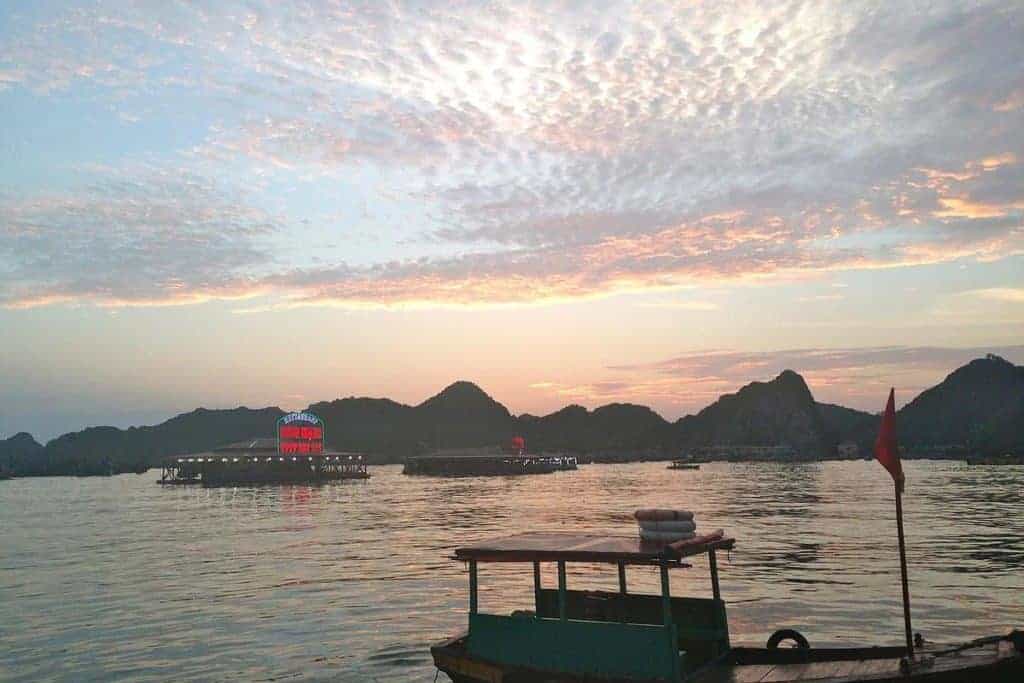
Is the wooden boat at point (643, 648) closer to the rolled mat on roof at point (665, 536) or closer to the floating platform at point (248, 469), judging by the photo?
the rolled mat on roof at point (665, 536)

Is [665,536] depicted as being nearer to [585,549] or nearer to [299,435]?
[585,549]

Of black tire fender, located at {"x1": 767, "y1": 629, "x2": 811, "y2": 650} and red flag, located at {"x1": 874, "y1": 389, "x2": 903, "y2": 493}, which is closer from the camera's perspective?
red flag, located at {"x1": 874, "y1": 389, "x2": 903, "y2": 493}

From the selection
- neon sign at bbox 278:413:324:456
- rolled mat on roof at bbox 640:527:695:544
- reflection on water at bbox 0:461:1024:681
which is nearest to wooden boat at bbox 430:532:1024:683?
rolled mat on roof at bbox 640:527:695:544

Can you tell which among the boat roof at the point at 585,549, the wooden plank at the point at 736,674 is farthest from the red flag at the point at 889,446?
the wooden plank at the point at 736,674

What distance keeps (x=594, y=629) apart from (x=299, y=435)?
170 metres

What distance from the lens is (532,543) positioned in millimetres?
17531

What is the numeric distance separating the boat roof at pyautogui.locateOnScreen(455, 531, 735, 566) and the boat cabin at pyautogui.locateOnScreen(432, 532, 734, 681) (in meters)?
0.02

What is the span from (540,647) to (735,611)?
18471 millimetres

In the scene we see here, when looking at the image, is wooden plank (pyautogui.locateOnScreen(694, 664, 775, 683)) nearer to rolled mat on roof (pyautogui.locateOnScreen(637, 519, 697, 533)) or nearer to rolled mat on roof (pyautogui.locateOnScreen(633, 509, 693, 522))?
rolled mat on roof (pyautogui.locateOnScreen(637, 519, 697, 533))

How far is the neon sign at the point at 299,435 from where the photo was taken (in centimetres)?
17538

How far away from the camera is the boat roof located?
14734mm

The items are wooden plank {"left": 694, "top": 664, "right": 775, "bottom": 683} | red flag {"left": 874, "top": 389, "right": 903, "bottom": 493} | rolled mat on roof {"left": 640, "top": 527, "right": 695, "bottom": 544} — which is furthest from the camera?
red flag {"left": 874, "top": 389, "right": 903, "bottom": 493}

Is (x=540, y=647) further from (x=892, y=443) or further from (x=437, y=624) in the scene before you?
(x=437, y=624)

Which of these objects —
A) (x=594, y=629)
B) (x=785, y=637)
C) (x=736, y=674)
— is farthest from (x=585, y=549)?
(x=785, y=637)
